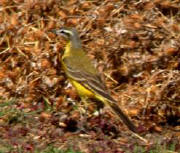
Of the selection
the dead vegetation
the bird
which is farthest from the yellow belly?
the dead vegetation

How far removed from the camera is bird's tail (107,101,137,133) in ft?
27.0

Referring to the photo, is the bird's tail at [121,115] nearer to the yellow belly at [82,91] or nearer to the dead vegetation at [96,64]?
the dead vegetation at [96,64]

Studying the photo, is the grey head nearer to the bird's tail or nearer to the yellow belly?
the yellow belly

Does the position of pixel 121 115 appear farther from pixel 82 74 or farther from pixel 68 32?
pixel 68 32

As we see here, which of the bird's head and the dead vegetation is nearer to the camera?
the dead vegetation

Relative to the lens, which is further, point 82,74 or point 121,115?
point 82,74

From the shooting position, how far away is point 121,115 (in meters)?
8.25

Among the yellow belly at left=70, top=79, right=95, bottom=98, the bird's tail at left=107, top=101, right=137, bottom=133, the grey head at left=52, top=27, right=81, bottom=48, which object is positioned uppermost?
the grey head at left=52, top=27, right=81, bottom=48

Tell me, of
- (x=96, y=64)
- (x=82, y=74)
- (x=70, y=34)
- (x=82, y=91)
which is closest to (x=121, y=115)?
(x=82, y=91)

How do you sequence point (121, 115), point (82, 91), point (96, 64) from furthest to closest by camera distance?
point (96, 64)
point (82, 91)
point (121, 115)

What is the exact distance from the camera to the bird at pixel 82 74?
8.31m

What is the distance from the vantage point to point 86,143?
27.1 feet

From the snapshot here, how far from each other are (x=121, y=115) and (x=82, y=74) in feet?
2.73

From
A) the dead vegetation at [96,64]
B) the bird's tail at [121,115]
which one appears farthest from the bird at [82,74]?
the dead vegetation at [96,64]
